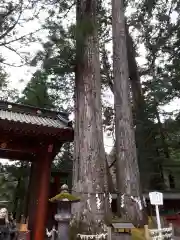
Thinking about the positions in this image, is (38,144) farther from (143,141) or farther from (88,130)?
(143,141)

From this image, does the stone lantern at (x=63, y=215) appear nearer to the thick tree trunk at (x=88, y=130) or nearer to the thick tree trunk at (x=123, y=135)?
the thick tree trunk at (x=88, y=130)

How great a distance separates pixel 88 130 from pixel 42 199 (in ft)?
5.95

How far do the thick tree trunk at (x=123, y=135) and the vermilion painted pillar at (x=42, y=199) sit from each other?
160 cm

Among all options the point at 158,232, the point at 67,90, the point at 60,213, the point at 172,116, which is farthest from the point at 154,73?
the point at 60,213

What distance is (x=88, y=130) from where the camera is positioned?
17.3 feet

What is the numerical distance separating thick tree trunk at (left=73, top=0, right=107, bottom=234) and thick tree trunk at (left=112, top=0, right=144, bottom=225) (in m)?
0.50

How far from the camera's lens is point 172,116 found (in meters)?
10.2

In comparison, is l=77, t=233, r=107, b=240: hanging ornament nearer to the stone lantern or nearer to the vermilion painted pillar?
the stone lantern

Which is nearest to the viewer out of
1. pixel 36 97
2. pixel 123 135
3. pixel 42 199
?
pixel 42 199

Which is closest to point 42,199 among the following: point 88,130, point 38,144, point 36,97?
point 38,144

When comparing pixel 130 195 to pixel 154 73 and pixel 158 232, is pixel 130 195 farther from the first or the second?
pixel 154 73

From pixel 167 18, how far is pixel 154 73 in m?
2.28

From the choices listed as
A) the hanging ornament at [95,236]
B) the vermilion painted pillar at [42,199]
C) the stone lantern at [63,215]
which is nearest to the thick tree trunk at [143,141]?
the vermilion painted pillar at [42,199]

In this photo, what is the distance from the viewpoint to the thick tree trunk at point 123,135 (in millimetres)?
4992
